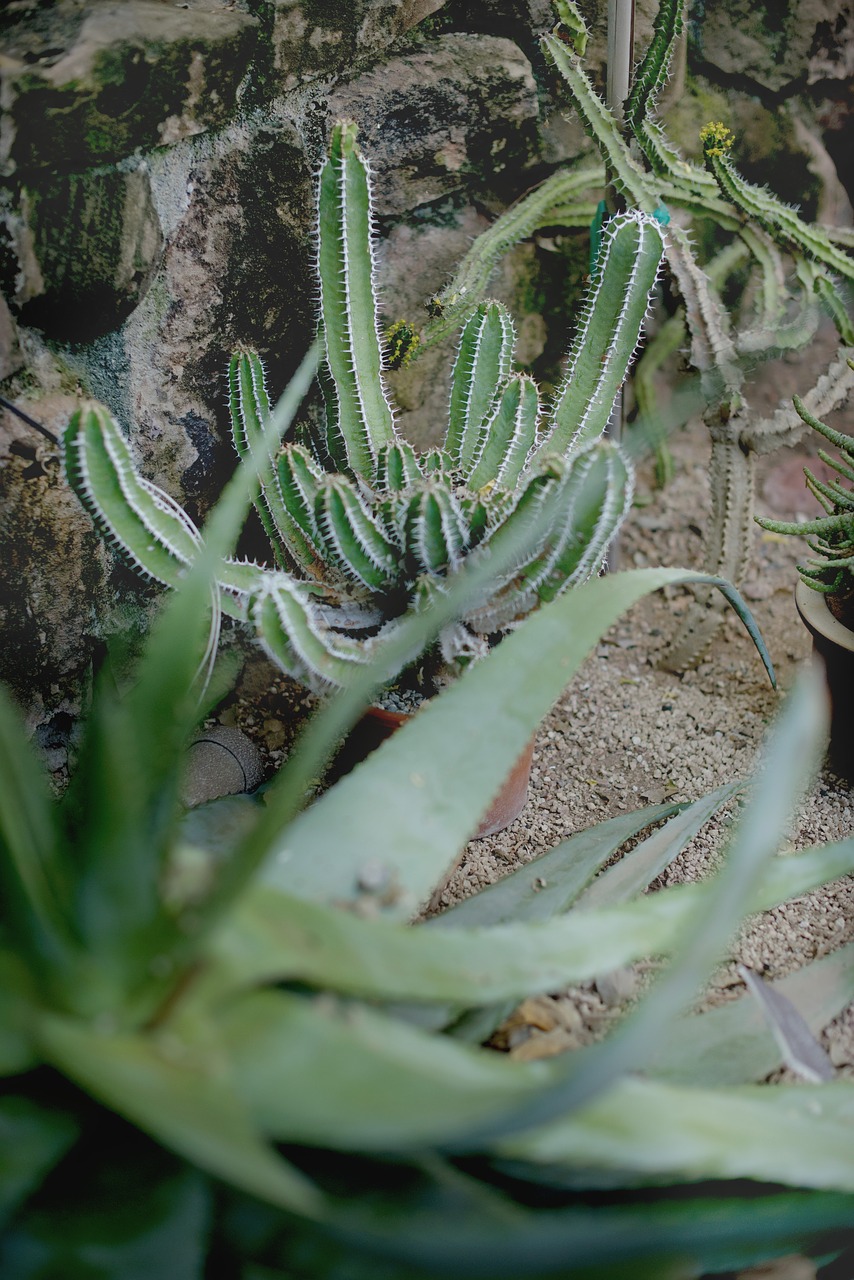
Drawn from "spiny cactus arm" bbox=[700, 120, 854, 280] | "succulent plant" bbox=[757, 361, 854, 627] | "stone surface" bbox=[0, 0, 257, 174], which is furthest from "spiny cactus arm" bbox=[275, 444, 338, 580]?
"spiny cactus arm" bbox=[700, 120, 854, 280]

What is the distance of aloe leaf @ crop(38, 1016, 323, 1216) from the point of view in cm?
53

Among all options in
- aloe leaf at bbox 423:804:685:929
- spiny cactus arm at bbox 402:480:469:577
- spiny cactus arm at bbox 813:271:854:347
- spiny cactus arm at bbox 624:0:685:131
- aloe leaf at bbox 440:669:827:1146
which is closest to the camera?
aloe leaf at bbox 440:669:827:1146

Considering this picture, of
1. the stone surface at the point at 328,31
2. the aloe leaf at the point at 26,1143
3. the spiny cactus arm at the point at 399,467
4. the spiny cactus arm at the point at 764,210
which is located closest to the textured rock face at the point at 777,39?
the spiny cactus arm at the point at 764,210

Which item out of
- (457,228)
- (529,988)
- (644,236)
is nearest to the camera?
(529,988)

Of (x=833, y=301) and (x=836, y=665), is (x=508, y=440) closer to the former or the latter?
(x=836, y=665)

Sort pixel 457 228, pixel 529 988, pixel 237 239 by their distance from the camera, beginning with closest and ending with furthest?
pixel 529 988 < pixel 237 239 < pixel 457 228

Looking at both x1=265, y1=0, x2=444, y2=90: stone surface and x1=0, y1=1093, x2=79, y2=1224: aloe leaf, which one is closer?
x1=0, y1=1093, x2=79, y2=1224: aloe leaf

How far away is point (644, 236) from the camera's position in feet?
4.71

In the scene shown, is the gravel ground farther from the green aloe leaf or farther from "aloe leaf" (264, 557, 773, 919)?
the green aloe leaf

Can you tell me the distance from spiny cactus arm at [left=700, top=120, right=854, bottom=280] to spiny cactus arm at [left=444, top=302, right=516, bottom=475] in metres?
0.54

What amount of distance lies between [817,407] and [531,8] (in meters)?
0.99

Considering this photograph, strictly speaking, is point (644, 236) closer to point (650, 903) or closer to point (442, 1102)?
point (650, 903)

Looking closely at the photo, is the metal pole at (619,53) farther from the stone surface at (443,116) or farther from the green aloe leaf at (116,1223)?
the green aloe leaf at (116,1223)

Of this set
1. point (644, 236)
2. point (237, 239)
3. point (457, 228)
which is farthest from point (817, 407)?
point (237, 239)
